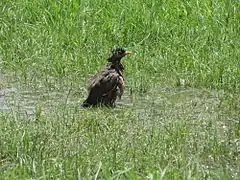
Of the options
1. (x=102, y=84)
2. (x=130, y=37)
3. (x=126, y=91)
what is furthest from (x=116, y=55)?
(x=130, y=37)

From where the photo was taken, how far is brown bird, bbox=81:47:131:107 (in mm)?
8430

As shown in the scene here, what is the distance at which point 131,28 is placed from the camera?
1069cm

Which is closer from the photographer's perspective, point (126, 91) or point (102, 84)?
point (102, 84)

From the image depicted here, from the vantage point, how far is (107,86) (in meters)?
8.56

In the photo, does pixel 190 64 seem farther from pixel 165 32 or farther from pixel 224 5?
pixel 224 5

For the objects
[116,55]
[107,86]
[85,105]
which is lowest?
[85,105]

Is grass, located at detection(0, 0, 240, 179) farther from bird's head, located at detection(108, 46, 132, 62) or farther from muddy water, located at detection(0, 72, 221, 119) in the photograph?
bird's head, located at detection(108, 46, 132, 62)

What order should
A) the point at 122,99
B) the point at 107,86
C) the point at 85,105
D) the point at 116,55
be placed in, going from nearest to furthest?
the point at 85,105 → the point at 107,86 → the point at 122,99 → the point at 116,55

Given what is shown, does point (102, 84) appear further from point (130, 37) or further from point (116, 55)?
point (130, 37)

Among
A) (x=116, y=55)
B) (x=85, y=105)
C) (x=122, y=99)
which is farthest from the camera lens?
(x=116, y=55)

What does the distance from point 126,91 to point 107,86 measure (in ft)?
1.65

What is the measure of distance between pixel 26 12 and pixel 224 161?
520 centimetres

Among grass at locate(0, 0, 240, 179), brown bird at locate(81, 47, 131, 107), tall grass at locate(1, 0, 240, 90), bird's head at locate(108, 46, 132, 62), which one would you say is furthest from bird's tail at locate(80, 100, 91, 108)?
tall grass at locate(1, 0, 240, 90)

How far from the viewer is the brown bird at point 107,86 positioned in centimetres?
843
